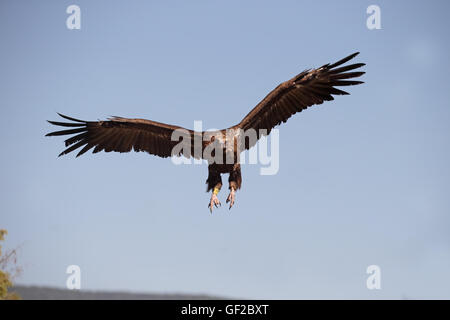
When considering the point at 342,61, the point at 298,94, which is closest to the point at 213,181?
the point at 298,94

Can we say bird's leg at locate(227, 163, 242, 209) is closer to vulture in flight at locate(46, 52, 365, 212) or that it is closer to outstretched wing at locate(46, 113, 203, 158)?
vulture in flight at locate(46, 52, 365, 212)

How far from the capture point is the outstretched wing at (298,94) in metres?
12.5

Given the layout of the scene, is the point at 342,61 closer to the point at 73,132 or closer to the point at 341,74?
the point at 341,74

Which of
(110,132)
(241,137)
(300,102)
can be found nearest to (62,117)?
(110,132)

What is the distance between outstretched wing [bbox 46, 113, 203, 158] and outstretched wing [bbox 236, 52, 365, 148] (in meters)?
1.79

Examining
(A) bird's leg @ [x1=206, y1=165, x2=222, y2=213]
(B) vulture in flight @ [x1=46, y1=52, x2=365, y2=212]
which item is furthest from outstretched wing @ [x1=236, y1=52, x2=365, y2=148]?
(A) bird's leg @ [x1=206, y1=165, x2=222, y2=213]

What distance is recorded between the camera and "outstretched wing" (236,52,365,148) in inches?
492

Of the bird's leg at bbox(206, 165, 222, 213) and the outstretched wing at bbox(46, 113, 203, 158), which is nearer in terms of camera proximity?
the bird's leg at bbox(206, 165, 222, 213)

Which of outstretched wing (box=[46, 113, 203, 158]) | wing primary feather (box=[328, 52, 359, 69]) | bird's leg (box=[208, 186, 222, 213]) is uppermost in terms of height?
wing primary feather (box=[328, 52, 359, 69])

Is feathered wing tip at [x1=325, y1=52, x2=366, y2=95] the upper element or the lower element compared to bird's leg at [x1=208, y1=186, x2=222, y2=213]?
upper

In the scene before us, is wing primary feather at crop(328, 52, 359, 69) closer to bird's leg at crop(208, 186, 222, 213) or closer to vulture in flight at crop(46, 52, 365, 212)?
vulture in flight at crop(46, 52, 365, 212)

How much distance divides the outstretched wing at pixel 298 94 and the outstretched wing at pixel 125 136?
5.87 ft
